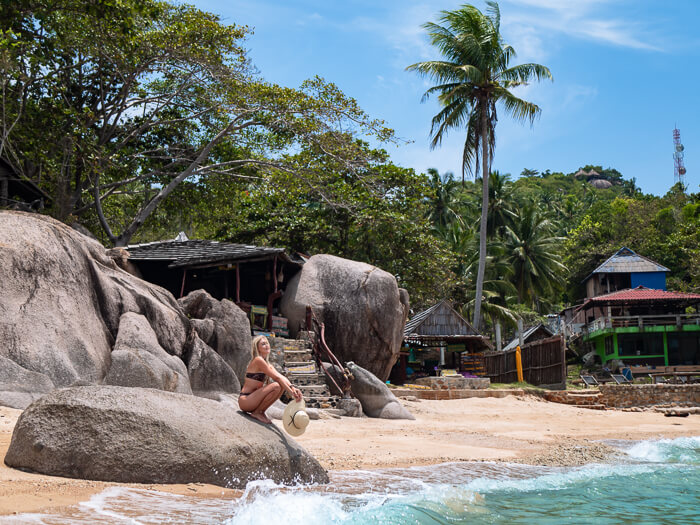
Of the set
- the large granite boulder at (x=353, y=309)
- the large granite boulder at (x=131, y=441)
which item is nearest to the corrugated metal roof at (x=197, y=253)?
the large granite boulder at (x=353, y=309)

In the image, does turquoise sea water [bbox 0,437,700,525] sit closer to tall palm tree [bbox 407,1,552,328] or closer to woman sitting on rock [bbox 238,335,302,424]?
woman sitting on rock [bbox 238,335,302,424]

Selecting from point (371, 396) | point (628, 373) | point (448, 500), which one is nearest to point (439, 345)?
point (628, 373)

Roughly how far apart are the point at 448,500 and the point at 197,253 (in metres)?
14.8

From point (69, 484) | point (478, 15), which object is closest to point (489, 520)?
point (69, 484)

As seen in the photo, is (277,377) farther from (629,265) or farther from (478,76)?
(629,265)

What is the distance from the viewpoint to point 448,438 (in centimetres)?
1205

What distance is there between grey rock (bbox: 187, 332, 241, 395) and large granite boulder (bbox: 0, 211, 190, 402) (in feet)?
1.43

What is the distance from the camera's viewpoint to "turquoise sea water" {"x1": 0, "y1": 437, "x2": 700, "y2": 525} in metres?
4.81

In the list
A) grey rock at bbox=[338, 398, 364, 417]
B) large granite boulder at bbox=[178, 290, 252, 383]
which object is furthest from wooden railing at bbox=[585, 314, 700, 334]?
large granite boulder at bbox=[178, 290, 252, 383]

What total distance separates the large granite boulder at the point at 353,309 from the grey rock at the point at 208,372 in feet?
23.7

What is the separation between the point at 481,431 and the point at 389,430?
8.15ft

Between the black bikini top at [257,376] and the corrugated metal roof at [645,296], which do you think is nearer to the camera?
the black bikini top at [257,376]

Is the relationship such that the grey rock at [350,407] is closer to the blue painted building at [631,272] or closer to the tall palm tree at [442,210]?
the tall palm tree at [442,210]

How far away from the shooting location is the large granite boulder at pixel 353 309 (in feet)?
65.8
